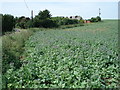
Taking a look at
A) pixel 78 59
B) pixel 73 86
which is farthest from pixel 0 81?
pixel 78 59

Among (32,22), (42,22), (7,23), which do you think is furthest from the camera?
(42,22)

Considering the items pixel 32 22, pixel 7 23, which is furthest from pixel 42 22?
pixel 7 23

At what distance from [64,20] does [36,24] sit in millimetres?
12325

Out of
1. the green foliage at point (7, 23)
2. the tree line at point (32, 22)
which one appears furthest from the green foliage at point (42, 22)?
the green foliage at point (7, 23)

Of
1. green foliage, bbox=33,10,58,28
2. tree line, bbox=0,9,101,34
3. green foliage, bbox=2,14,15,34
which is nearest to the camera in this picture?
green foliage, bbox=2,14,15,34

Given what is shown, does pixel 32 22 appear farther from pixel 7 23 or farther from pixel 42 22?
pixel 7 23

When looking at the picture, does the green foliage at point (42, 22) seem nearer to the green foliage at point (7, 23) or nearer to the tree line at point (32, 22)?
the tree line at point (32, 22)

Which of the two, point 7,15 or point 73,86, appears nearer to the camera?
point 73,86

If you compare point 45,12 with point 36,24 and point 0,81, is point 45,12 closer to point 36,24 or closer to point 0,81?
point 36,24

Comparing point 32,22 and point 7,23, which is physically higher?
point 32,22

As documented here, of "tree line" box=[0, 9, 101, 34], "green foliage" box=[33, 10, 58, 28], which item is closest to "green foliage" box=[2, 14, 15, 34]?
"tree line" box=[0, 9, 101, 34]

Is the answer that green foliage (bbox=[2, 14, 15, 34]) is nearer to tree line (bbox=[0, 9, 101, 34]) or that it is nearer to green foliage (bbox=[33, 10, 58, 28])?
tree line (bbox=[0, 9, 101, 34])

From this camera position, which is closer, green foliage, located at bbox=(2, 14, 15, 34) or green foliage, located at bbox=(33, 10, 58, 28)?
green foliage, located at bbox=(2, 14, 15, 34)

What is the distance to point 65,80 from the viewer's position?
500 cm
